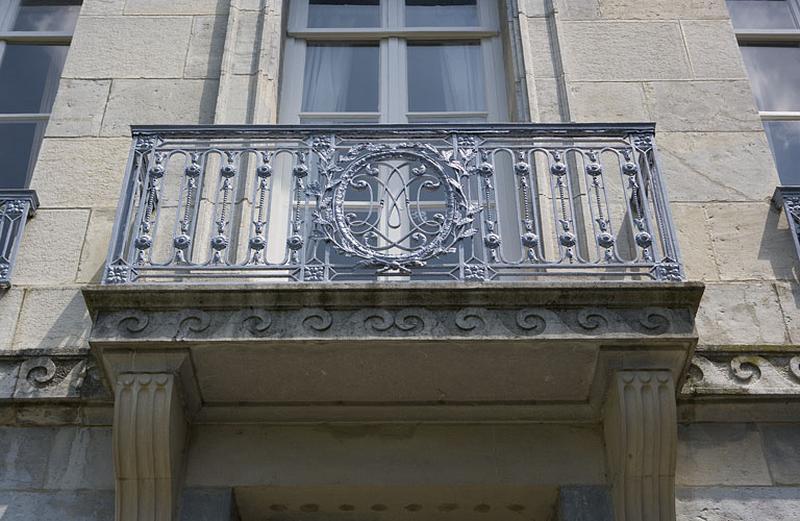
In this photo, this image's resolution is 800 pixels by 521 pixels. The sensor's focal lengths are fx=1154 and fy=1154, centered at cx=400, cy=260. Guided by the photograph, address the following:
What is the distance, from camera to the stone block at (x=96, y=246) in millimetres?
6156

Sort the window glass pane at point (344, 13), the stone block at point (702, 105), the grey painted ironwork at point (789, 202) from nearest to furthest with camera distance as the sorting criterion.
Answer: the grey painted ironwork at point (789, 202) → the stone block at point (702, 105) → the window glass pane at point (344, 13)

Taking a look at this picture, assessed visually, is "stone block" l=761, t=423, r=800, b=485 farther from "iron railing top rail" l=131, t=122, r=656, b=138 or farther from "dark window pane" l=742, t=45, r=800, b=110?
"dark window pane" l=742, t=45, r=800, b=110

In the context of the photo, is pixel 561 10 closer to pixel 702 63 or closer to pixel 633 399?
pixel 702 63

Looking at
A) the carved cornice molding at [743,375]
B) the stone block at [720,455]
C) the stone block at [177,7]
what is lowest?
the stone block at [720,455]

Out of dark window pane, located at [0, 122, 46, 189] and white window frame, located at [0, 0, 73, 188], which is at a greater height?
white window frame, located at [0, 0, 73, 188]

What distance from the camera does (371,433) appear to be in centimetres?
548

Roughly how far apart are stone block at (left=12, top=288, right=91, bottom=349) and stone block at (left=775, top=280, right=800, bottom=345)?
354cm

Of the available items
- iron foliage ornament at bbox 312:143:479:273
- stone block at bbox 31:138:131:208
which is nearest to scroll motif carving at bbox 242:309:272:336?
iron foliage ornament at bbox 312:143:479:273

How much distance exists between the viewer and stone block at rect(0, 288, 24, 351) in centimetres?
583

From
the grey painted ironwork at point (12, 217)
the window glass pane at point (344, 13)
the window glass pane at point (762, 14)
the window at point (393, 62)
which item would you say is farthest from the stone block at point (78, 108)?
the window glass pane at point (762, 14)

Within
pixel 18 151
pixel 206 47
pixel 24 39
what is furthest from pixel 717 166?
pixel 24 39

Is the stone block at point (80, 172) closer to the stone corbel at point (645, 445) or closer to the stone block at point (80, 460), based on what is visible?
the stone block at point (80, 460)

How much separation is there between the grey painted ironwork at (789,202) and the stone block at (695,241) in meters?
0.40

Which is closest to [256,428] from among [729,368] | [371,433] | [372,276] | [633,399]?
[371,433]
